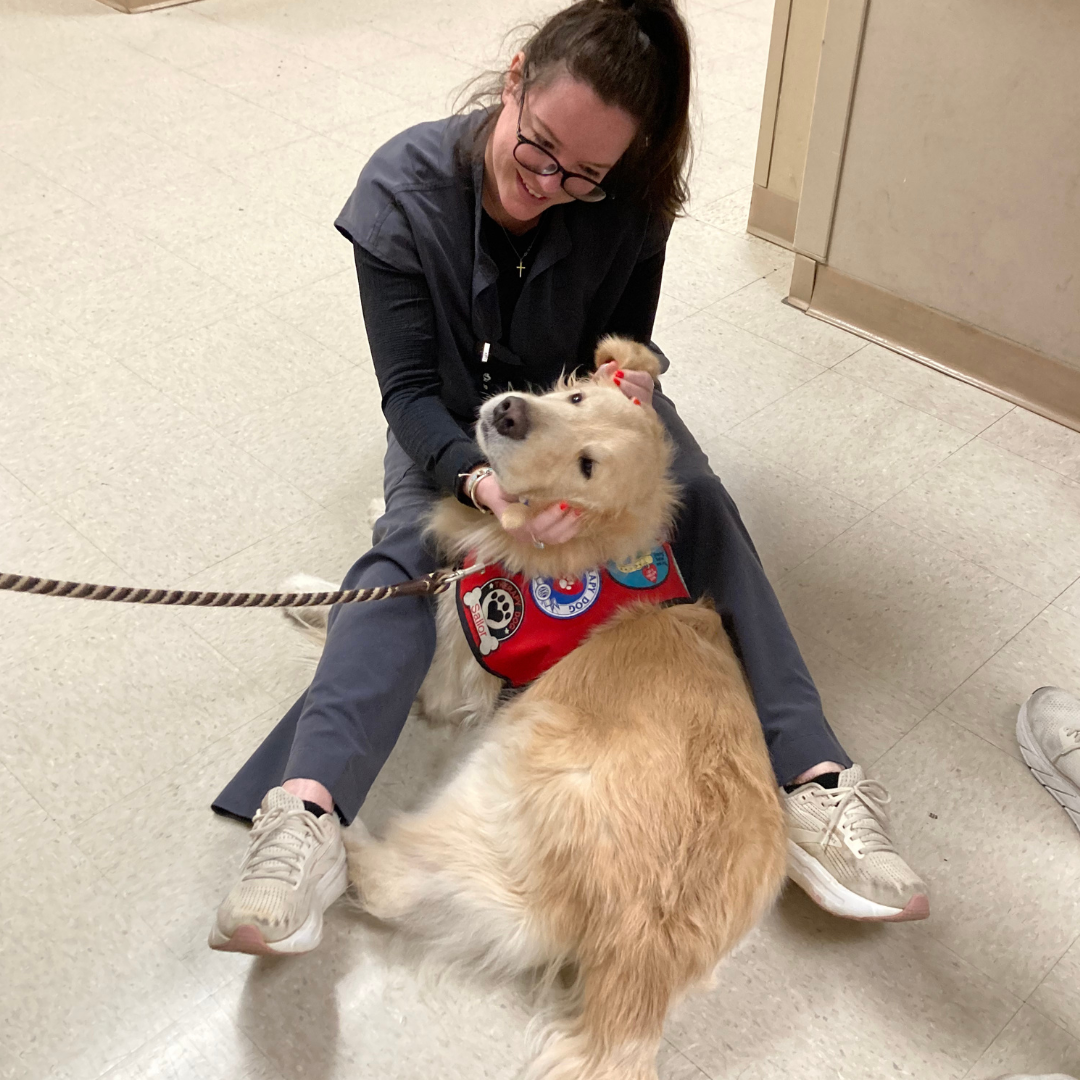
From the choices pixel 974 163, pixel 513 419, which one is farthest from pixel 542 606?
pixel 974 163

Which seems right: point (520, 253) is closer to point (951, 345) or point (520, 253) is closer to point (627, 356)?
point (627, 356)

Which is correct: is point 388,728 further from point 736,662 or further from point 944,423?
point 944,423

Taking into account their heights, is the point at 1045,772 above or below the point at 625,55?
below

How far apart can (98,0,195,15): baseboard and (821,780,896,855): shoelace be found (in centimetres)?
430

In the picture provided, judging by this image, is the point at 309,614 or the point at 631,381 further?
the point at 309,614

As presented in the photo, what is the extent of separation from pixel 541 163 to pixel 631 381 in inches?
12.4

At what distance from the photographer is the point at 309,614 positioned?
163cm

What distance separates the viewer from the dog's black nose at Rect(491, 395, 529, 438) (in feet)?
3.83

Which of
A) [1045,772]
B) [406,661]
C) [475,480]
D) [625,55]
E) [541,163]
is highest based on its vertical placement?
[625,55]

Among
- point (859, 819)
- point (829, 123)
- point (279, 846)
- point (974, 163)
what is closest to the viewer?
point (279, 846)

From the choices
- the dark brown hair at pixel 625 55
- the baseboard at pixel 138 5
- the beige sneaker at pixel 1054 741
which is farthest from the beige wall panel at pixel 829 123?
the baseboard at pixel 138 5

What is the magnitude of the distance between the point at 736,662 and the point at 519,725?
1.07 ft

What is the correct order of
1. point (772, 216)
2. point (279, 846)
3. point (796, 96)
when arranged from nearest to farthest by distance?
point (279, 846) < point (796, 96) < point (772, 216)

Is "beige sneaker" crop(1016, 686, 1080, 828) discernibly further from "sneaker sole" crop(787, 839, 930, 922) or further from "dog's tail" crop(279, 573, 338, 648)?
"dog's tail" crop(279, 573, 338, 648)
